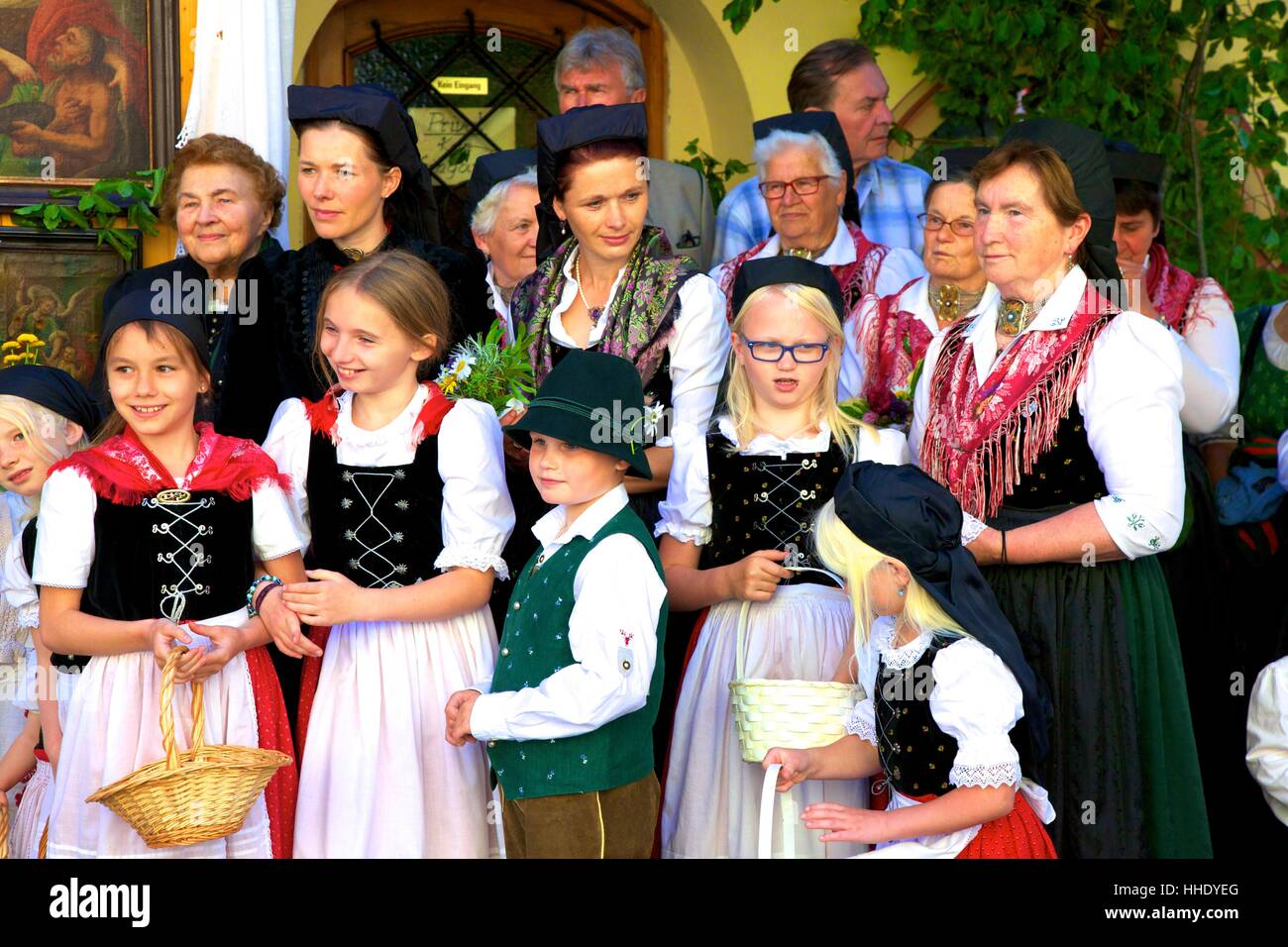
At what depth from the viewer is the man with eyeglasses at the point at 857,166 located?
18.7 ft

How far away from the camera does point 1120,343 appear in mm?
3727

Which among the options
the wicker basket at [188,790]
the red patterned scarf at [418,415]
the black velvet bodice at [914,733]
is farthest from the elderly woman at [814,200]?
the wicker basket at [188,790]

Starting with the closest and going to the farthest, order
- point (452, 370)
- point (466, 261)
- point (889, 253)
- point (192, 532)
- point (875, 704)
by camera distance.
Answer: point (875, 704)
point (192, 532)
point (452, 370)
point (466, 261)
point (889, 253)

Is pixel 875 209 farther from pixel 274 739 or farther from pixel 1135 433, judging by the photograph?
pixel 274 739

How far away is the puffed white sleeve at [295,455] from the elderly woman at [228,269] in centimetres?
46

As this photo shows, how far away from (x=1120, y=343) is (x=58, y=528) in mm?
2434

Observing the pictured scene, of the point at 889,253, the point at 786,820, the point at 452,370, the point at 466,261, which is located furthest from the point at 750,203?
the point at 786,820

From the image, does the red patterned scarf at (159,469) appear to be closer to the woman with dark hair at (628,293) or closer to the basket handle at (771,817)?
the woman with dark hair at (628,293)

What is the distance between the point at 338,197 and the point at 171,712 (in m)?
1.56

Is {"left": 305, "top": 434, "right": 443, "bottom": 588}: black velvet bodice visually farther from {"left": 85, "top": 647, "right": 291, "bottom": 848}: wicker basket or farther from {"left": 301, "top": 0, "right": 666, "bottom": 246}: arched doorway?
{"left": 301, "top": 0, "right": 666, "bottom": 246}: arched doorway

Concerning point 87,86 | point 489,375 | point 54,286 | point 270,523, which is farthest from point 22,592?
point 87,86

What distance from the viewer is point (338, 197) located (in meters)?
4.37

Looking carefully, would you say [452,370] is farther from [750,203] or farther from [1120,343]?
[750,203]

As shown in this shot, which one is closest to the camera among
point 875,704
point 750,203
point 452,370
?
point 875,704
